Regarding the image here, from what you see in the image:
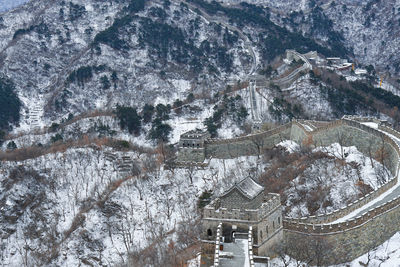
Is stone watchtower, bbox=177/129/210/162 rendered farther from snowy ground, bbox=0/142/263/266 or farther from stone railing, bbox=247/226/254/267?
stone railing, bbox=247/226/254/267

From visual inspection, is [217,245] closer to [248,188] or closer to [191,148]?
[248,188]

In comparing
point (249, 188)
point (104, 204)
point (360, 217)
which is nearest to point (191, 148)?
point (104, 204)

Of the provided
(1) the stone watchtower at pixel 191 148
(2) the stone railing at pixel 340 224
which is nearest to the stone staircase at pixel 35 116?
(1) the stone watchtower at pixel 191 148

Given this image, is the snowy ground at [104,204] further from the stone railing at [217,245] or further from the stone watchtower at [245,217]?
the stone railing at [217,245]

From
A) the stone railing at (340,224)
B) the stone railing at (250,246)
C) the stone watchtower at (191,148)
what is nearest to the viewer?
the stone railing at (250,246)

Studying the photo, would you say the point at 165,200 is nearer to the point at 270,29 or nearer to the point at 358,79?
the point at 358,79

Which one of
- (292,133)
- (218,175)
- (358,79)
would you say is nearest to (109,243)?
(218,175)

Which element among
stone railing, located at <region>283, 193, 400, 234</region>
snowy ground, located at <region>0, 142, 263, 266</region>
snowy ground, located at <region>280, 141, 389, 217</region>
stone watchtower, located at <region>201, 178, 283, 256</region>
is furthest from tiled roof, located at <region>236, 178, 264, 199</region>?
snowy ground, located at <region>0, 142, 263, 266</region>
